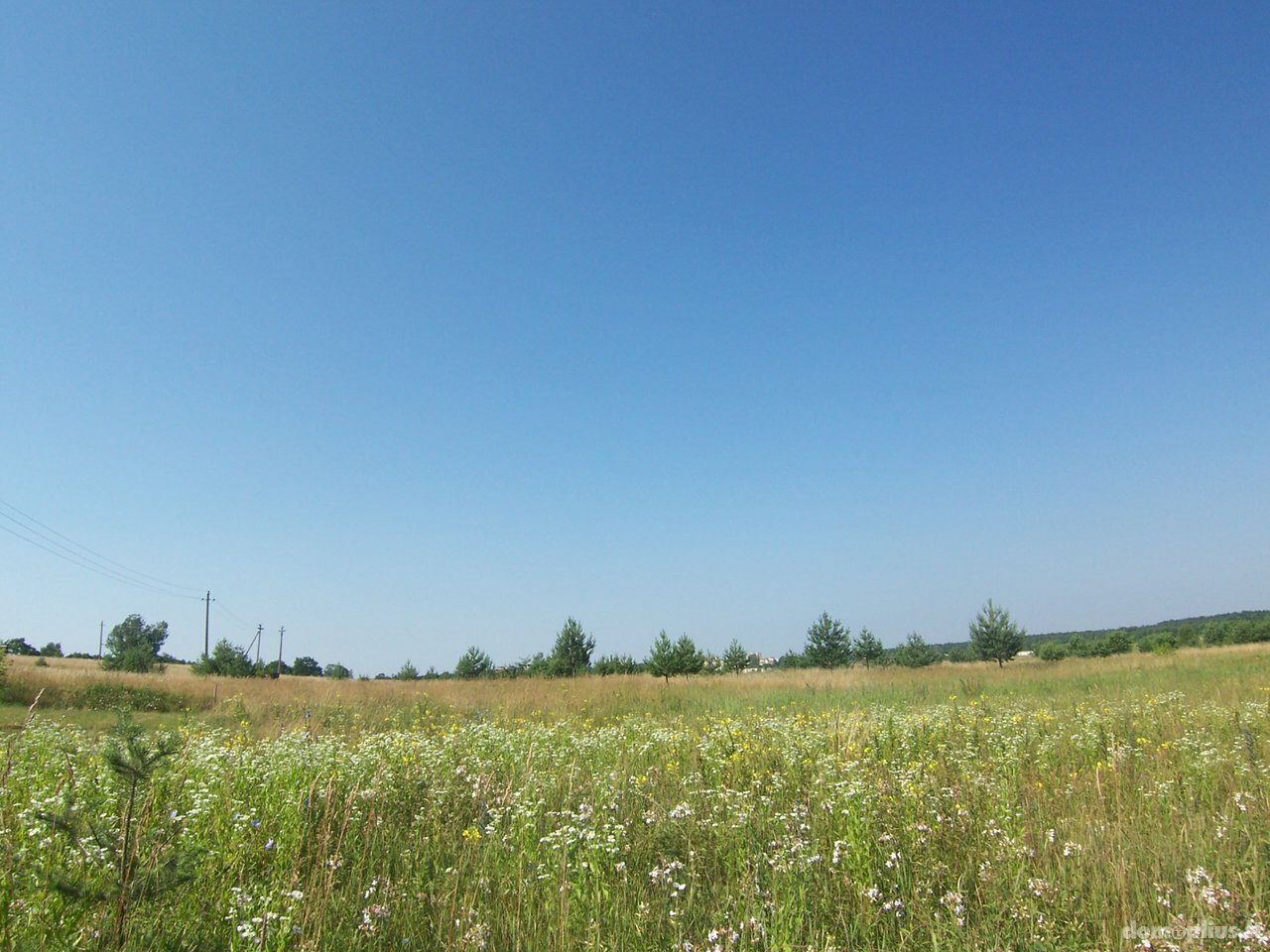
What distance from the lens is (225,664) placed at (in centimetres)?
4628

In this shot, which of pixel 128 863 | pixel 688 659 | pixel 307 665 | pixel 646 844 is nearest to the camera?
pixel 128 863

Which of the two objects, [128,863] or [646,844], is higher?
[128,863]

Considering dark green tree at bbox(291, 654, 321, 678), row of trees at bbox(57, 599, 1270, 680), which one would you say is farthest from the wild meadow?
dark green tree at bbox(291, 654, 321, 678)

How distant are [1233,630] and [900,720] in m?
82.5

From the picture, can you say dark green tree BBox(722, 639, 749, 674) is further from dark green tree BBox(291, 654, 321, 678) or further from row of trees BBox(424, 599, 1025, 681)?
dark green tree BBox(291, 654, 321, 678)

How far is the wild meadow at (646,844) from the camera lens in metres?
2.80

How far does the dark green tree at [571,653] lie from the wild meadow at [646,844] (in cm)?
3372

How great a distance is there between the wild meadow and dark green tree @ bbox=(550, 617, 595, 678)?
111 ft

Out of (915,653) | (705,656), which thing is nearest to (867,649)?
(915,653)

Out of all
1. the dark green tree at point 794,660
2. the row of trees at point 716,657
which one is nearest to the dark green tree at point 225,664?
the row of trees at point 716,657

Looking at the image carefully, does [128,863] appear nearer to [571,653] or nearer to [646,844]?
[646,844]

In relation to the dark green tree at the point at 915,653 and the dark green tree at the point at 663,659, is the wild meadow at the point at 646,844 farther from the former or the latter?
the dark green tree at the point at 915,653

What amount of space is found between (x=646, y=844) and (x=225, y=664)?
177 ft

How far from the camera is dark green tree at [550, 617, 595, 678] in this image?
130ft
